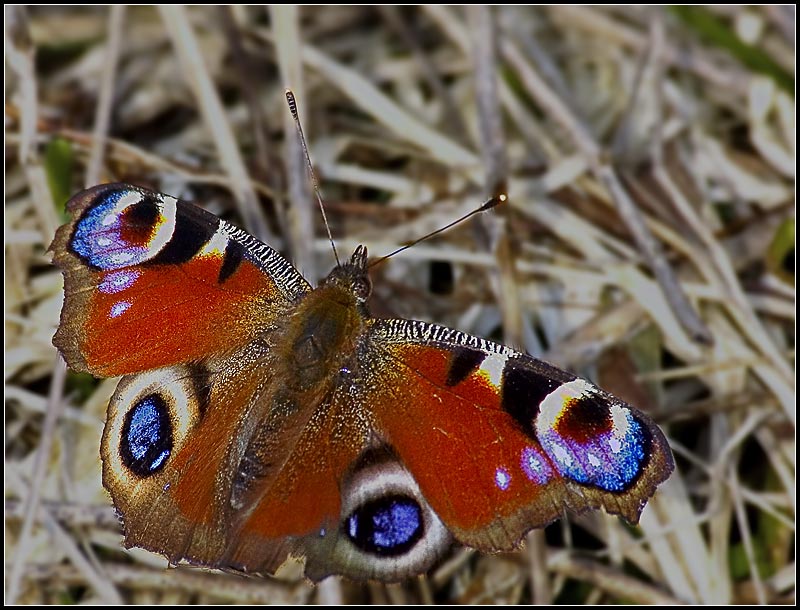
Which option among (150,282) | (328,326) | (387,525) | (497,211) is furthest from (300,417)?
(497,211)

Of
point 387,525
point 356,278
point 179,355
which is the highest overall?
point 356,278

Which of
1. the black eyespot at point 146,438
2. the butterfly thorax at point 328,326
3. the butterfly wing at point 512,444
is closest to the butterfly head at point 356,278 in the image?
the butterfly thorax at point 328,326

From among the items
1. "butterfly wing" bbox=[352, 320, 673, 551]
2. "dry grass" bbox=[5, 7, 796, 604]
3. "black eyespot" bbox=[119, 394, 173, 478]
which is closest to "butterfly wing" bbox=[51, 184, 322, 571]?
"black eyespot" bbox=[119, 394, 173, 478]

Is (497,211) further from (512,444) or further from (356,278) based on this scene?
(512,444)

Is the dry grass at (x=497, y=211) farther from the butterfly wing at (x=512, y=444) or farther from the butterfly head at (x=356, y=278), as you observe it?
the butterfly wing at (x=512, y=444)

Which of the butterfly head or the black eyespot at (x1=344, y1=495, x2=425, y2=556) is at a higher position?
the butterfly head

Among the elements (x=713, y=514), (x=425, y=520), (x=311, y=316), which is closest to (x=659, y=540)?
(x=713, y=514)

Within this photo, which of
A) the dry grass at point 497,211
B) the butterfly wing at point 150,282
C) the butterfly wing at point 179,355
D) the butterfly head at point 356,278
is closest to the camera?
the butterfly wing at point 179,355

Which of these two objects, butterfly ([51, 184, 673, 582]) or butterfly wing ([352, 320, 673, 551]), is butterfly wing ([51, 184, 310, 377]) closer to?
butterfly ([51, 184, 673, 582])
